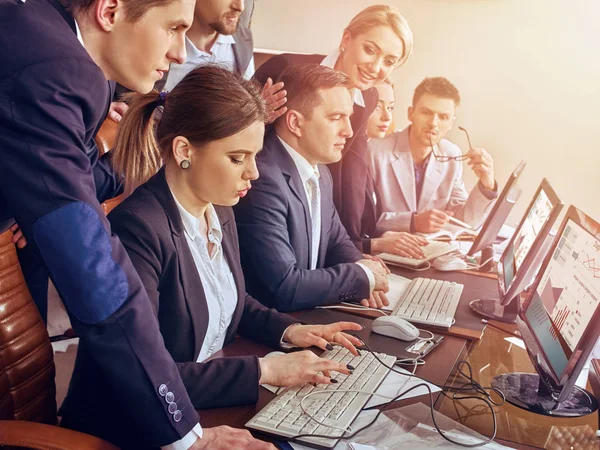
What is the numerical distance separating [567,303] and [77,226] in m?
0.90

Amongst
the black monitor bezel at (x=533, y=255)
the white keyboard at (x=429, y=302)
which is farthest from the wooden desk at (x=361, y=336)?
the black monitor bezel at (x=533, y=255)

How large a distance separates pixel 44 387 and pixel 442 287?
3.81ft

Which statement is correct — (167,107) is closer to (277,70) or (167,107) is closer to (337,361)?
(337,361)

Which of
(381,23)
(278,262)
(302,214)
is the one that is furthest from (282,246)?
(381,23)

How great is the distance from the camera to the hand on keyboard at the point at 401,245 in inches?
93.1

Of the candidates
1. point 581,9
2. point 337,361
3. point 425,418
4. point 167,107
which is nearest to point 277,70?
point 167,107

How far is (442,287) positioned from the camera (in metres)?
1.98

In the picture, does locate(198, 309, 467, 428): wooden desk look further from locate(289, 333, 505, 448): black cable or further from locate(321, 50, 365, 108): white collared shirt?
locate(321, 50, 365, 108): white collared shirt

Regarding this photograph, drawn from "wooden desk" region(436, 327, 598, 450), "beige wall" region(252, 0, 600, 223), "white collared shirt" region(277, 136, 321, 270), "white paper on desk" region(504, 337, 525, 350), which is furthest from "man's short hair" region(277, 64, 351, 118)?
"beige wall" region(252, 0, 600, 223)

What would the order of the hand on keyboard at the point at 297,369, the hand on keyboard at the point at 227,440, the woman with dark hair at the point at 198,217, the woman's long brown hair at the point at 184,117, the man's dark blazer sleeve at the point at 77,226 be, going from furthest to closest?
the woman's long brown hair at the point at 184,117 → the woman with dark hair at the point at 198,217 → the hand on keyboard at the point at 297,369 → the hand on keyboard at the point at 227,440 → the man's dark blazer sleeve at the point at 77,226

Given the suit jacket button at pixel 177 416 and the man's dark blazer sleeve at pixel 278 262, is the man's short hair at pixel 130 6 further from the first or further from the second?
the man's dark blazer sleeve at pixel 278 262

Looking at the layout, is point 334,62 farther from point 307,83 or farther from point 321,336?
point 321,336

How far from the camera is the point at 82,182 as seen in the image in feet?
3.06

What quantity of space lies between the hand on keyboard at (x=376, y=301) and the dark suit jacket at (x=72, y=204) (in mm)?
844
